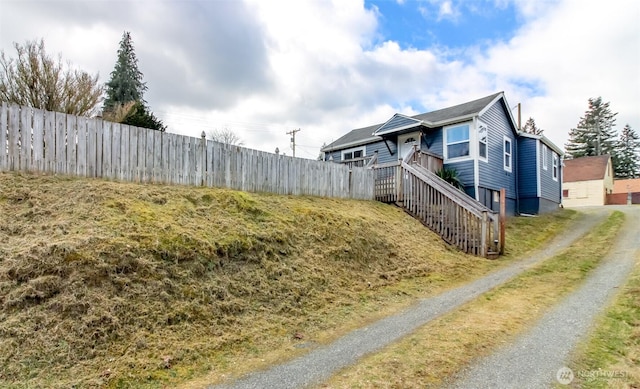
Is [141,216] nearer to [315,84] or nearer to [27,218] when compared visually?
[27,218]

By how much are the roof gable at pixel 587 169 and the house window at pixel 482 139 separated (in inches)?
1086

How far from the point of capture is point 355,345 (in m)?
4.29

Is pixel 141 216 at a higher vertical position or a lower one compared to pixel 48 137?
lower

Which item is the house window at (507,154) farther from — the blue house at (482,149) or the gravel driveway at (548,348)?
the gravel driveway at (548,348)

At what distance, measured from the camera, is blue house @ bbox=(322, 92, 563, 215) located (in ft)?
50.2

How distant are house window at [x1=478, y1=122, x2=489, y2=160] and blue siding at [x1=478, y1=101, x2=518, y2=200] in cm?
27

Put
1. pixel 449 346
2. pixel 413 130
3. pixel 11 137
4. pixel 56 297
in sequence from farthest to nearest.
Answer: pixel 413 130 < pixel 11 137 < pixel 449 346 < pixel 56 297

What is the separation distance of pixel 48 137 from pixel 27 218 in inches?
84.1

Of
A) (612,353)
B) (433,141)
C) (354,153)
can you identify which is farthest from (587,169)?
(612,353)

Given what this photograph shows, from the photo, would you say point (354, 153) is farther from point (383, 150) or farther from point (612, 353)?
point (612, 353)

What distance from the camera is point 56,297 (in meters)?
3.87

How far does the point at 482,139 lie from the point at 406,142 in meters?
3.55

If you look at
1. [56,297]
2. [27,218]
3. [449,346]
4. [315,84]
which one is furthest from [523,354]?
[315,84]

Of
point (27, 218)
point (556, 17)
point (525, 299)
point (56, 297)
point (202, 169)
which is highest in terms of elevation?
point (556, 17)
